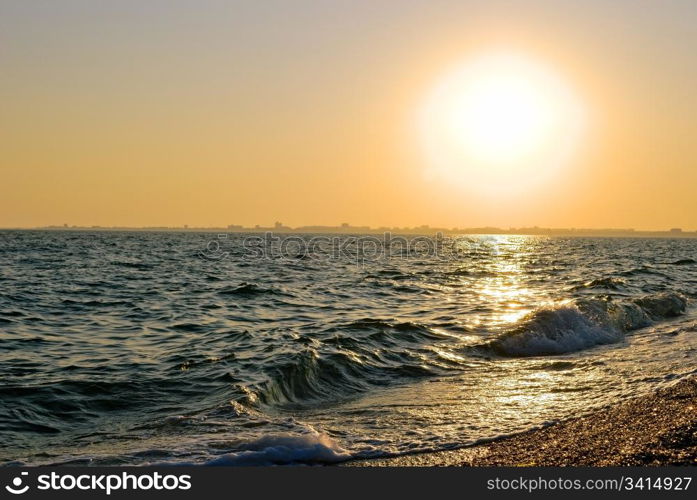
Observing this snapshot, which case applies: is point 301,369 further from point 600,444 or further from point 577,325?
point 577,325

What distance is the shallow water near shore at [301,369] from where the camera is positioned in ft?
31.7

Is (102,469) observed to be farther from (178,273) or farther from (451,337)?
(178,273)

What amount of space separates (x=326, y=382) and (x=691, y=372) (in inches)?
291

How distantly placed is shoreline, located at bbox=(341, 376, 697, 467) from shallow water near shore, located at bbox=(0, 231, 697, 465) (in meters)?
0.45

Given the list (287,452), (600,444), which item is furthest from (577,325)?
(287,452)

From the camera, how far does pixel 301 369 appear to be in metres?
14.0

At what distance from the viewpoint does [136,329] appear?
19.1 metres

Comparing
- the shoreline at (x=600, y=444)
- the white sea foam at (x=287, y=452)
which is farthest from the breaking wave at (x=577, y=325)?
the white sea foam at (x=287, y=452)

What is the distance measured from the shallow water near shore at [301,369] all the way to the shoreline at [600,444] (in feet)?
1.48

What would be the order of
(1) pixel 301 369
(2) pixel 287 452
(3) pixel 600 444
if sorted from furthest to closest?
(1) pixel 301 369 < (2) pixel 287 452 < (3) pixel 600 444

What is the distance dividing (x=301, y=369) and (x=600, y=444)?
7.09 metres

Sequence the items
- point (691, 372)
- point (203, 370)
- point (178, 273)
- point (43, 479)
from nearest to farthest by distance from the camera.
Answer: point (43, 479), point (691, 372), point (203, 370), point (178, 273)

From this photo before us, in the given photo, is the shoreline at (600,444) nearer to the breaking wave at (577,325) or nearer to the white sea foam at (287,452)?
the white sea foam at (287,452)

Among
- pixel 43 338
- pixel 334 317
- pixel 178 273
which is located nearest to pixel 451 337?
pixel 334 317
